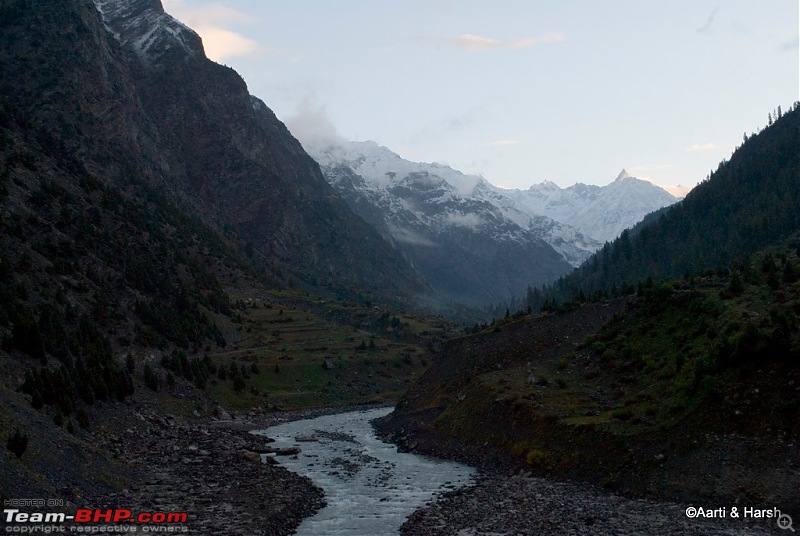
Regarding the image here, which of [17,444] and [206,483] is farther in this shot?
[206,483]

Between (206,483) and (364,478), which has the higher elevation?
(206,483)

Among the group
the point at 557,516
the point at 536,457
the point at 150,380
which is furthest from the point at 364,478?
the point at 150,380

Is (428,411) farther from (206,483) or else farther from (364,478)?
(206,483)

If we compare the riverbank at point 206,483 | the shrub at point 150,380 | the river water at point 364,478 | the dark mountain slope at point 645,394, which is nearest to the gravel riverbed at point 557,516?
the dark mountain slope at point 645,394

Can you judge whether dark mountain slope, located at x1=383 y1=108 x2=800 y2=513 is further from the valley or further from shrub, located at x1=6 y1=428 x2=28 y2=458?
Result: shrub, located at x1=6 y1=428 x2=28 y2=458

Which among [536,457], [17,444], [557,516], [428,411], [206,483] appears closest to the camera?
[557,516]

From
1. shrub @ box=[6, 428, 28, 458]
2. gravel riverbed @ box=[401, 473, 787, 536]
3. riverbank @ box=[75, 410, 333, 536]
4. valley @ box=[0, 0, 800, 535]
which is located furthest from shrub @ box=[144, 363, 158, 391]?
gravel riverbed @ box=[401, 473, 787, 536]

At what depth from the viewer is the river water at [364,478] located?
3741 cm

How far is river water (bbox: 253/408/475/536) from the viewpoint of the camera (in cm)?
3741

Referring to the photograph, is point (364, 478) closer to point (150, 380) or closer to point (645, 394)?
point (645, 394)

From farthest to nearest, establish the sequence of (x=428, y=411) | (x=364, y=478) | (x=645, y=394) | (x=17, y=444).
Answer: (x=428, y=411)
(x=364, y=478)
(x=645, y=394)
(x=17, y=444)

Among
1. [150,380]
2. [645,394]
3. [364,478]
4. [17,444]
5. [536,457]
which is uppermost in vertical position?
[645,394]

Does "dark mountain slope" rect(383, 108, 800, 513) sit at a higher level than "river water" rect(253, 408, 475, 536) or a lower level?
higher

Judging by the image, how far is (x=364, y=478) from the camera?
50312 mm
